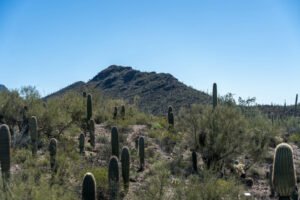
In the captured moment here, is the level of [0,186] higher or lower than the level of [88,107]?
lower

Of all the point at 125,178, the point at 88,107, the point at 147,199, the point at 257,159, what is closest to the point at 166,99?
the point at 88,107

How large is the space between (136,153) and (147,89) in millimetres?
41382

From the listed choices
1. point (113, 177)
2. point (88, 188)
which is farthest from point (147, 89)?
point (88, 188)

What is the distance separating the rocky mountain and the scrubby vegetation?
18905 mm

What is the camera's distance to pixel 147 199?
12.4 meters

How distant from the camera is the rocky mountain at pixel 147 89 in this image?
5332 centimetres

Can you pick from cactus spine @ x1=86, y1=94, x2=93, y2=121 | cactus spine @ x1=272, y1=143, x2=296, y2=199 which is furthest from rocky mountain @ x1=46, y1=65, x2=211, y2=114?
cactus spine @ x1=272, y1=143, x2=296, y2=199

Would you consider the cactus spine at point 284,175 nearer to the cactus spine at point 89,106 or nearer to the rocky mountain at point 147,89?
the cactus spine at point 89,106

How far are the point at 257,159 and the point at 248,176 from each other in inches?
51.8

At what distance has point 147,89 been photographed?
62719mm

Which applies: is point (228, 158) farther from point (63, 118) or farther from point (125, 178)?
point (63, 118)

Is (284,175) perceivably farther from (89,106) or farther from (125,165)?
(89,106)

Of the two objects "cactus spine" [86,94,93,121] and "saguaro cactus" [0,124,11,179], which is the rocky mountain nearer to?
"cactus spine" [86,94,93,121]

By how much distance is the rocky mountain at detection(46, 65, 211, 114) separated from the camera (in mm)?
53319
